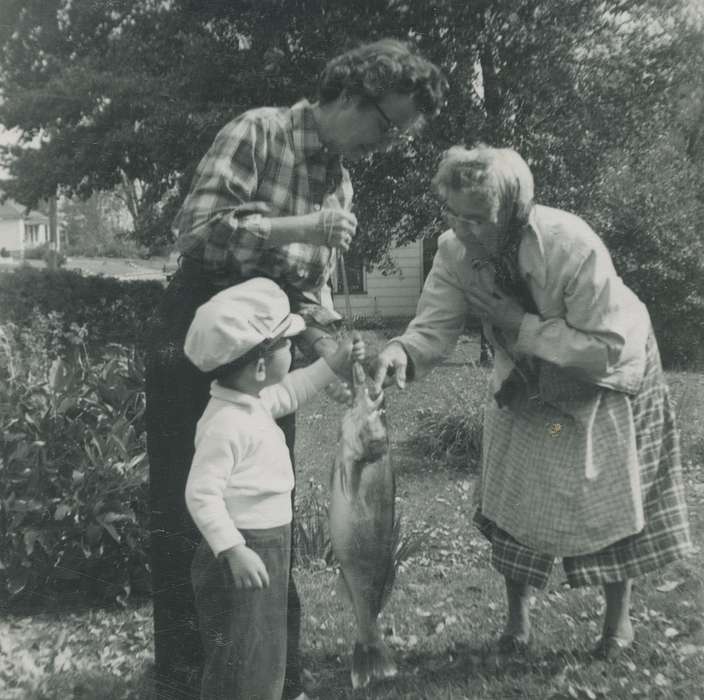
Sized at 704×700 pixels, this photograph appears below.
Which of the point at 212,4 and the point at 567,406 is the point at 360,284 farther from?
the point at 567,406

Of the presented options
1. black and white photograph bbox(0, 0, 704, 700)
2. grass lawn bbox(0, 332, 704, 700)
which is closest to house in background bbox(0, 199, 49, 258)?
black and white photograph bbox(0, 0, 704, 700)

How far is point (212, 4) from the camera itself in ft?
31.5

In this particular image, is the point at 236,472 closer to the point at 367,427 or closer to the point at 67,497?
the point at 367,427

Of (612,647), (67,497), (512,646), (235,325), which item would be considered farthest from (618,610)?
(67,497)

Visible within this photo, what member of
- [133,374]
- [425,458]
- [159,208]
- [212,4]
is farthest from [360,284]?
[133,374]

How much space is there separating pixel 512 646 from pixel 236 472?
1.92 meters

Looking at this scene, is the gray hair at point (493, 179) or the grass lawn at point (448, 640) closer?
the gray hair at point (493, 179)

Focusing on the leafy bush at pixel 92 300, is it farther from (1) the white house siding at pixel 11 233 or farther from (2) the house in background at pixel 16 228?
(1) the white house siding at pixel 11 233

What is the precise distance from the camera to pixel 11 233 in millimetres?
50656

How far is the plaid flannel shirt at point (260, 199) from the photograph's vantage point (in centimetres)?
232

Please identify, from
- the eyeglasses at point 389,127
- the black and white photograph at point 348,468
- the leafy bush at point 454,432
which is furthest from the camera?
the leafy bush at point 454,432

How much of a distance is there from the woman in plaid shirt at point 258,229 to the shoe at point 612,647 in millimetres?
1734

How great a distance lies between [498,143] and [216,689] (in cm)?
837

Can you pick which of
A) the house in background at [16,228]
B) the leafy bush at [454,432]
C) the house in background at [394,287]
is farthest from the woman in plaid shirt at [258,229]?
the house in background at [16,228]
